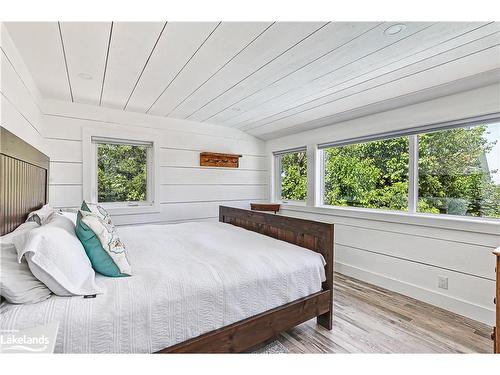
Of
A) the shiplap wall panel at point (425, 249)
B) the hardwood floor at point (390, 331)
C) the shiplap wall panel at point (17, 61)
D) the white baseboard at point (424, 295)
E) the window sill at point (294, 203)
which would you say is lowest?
the hardwood floor at point (390, 331)

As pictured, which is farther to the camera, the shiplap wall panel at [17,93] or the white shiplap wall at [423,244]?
the white shiplap wall at [423,244]

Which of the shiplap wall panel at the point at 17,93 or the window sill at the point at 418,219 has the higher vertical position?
the shiplap wall panel at the point at 17,93

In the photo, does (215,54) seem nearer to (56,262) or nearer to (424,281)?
(56,262)

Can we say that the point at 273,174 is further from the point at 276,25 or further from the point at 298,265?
the point at 276,25

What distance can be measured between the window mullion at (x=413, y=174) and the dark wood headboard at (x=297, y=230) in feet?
4.39

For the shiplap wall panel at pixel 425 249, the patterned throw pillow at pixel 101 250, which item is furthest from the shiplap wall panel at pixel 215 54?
the shiplap wall panel at pixel 425 249

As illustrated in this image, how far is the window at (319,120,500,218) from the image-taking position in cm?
216

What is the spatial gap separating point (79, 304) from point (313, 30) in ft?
6.15

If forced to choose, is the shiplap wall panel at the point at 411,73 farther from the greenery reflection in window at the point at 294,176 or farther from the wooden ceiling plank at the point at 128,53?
the wooden ceiling plank at the point at 128,53

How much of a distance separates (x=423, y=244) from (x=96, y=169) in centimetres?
376

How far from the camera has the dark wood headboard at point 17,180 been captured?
1381 mm

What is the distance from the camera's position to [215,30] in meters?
1.50
